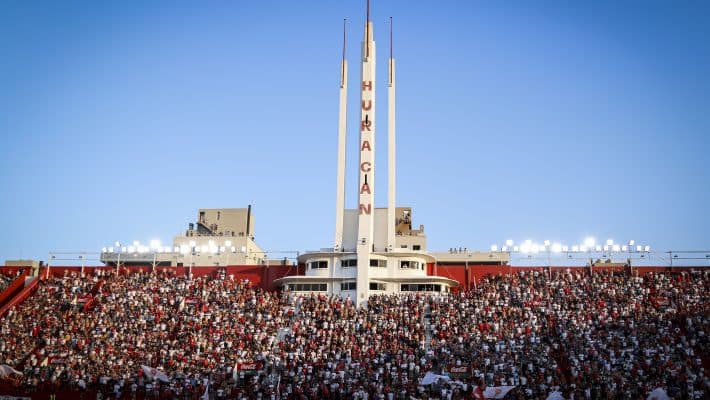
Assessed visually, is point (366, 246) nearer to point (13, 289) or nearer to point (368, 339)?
point (368, 339)

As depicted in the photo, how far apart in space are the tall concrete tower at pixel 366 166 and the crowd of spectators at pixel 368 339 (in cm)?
429

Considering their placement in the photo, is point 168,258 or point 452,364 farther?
point 168,258

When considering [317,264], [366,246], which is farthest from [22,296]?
[366,246]

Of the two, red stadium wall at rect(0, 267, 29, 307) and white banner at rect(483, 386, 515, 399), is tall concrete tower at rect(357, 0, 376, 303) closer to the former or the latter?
white banner at rect(483, 386, 515, 399)

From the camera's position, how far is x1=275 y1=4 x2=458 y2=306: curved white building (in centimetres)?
7569

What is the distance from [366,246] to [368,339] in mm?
13569

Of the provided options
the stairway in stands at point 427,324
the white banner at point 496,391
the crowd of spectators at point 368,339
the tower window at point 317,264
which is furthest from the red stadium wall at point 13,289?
the white banner at point 496,391

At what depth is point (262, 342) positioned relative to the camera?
2562 inches

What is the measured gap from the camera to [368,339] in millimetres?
63625

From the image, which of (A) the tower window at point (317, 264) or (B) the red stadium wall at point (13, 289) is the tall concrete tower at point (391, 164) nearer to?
(A) the tower window at point (317, 264)

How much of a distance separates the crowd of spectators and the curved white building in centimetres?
305

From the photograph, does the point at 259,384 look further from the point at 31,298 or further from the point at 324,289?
the point at 31,298

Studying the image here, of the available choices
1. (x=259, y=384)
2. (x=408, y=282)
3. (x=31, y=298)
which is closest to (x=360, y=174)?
(x=408, y=282)

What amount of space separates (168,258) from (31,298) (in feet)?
69.9
